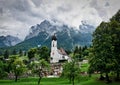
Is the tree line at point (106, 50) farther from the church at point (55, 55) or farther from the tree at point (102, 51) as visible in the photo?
the church at point (55, 55)

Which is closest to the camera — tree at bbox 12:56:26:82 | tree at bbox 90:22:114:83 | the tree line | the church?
the tree line

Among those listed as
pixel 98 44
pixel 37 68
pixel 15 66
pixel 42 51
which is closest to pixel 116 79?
pixel 98 44

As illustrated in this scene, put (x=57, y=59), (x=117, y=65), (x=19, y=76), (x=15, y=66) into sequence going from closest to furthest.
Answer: (x=117, y=65) → (x=15, y=66) → (x=19, y=76) → (x=57, y=59)

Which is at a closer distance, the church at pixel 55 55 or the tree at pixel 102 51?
the tree at pixel 102 51

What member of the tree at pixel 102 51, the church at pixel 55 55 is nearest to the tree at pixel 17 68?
the tree at pixel 102 51

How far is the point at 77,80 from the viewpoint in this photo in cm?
7244

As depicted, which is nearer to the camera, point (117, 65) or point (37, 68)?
point (117, 65)

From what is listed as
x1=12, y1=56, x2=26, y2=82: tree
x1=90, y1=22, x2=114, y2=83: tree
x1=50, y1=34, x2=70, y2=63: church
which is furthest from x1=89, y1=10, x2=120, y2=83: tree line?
x1=50, y1=34, x2=70, y2=63: church

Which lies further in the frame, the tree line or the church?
the church

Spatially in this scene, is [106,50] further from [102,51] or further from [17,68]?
[17,68]

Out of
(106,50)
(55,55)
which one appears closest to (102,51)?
(106,50)

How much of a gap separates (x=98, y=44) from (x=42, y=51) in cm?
6999

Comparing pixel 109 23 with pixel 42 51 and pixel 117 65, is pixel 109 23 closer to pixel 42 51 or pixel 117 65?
pixel 117 65

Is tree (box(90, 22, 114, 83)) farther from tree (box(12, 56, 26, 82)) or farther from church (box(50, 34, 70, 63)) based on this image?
church (box(50, 34, 70, 63))
